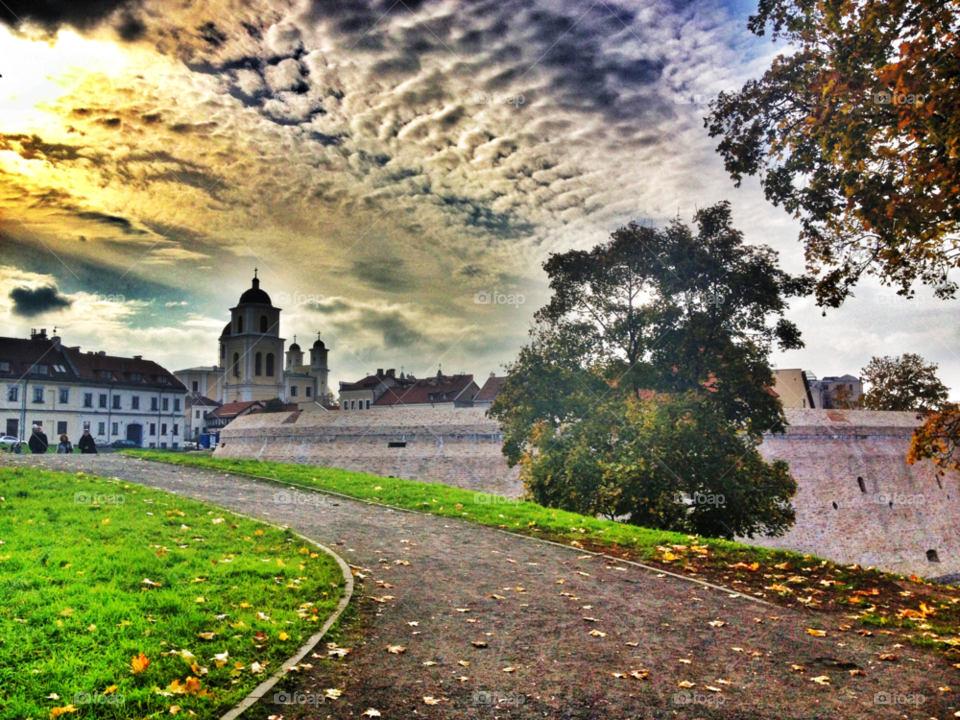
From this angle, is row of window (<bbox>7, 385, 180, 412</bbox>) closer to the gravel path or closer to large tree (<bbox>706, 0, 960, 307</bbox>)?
the gravel path

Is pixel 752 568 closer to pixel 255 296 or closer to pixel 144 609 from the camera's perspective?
pixel 144 609

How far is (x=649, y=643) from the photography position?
307 inches

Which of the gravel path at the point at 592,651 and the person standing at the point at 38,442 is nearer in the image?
the gravel path at the point at 592,651

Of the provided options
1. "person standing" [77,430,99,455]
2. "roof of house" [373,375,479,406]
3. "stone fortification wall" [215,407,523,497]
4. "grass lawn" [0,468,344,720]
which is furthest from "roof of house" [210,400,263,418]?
"grass lawn" [0,468,344,720]

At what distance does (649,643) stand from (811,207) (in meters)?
7.86

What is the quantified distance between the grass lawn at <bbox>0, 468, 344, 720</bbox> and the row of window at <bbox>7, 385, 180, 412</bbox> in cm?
5766

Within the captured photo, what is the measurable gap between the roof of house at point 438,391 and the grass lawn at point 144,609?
63597 millimetres

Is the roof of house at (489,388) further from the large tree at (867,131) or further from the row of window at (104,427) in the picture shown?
the large tree at (867,131)

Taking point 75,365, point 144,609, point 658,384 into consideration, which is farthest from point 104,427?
point 144,609

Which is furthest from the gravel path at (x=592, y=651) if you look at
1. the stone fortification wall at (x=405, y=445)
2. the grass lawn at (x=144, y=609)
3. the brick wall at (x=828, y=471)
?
the brick wall at (x=828, y=471)

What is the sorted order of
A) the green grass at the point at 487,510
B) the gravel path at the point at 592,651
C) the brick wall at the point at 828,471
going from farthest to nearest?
the brick wall at the point at 828,471
the green grass at the point at 487,510
the gravel path at the point at 592,651

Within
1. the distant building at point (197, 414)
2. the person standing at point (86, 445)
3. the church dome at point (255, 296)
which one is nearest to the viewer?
the person standing at point (86, 445)

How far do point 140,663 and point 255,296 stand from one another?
281 ft

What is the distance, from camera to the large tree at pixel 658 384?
67.0 ft
